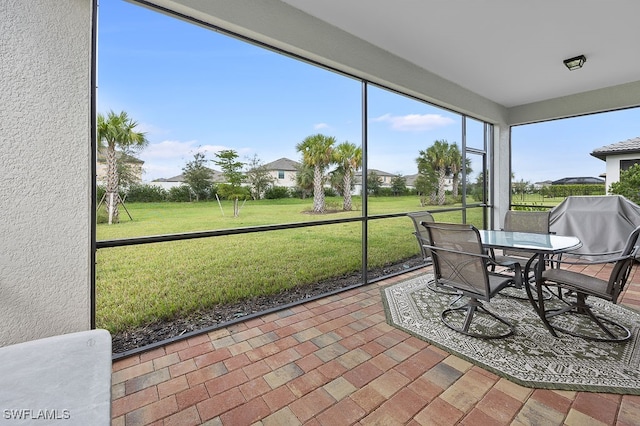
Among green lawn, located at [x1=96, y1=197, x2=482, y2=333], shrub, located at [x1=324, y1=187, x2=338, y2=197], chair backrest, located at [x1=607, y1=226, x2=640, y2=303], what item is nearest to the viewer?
chair backrest, located at [x1=607, y1=226, x2=640, y2=303]

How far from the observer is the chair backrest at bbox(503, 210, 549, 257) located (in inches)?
145

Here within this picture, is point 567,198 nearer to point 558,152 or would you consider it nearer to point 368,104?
point 558,152

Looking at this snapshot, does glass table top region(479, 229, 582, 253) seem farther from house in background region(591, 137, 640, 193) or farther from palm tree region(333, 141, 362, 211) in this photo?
house in background region(591, 137, 640, 193)

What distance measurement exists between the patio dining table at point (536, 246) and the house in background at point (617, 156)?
3.58 metres

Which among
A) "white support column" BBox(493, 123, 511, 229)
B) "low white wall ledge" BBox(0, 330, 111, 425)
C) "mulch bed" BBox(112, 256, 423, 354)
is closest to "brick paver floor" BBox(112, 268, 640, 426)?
"mulch bed" BBox(112, 256, 423, 354)

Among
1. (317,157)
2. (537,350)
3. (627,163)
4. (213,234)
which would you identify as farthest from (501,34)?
(627,163)

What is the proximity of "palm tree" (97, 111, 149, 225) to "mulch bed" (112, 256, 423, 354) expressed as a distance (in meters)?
0.99

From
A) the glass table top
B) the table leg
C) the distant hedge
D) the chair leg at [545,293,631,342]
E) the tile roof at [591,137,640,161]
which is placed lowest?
the chair leg at [545,293,631,342]

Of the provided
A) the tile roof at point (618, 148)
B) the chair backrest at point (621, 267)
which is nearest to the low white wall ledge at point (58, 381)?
→ the chair backrest at point (621, 267)

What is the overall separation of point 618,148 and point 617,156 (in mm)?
143

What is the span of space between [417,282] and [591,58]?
364 centimetres

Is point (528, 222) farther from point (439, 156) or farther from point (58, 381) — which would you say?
point (58, 381)

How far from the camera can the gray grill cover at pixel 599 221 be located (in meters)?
4.48

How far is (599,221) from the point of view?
4691 millimetres
